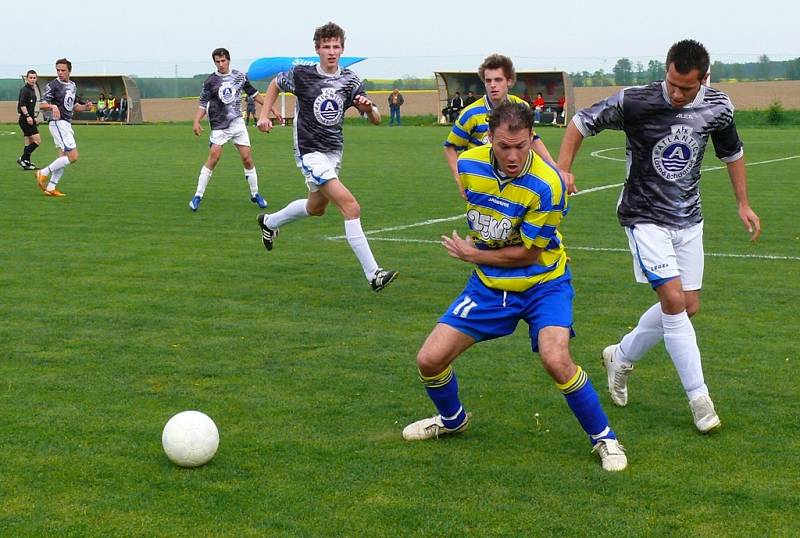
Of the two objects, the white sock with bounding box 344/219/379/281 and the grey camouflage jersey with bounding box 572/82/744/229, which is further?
the white sock with bounding box 344/219/379/281

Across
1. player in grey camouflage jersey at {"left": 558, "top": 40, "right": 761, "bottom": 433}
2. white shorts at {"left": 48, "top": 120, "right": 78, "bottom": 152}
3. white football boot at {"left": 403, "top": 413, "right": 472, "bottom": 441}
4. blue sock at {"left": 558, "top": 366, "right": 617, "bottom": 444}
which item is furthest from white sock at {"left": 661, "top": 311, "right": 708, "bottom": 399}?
white shorts at {"left": 48, "top": 120, "right": 78, "bottom": 152}

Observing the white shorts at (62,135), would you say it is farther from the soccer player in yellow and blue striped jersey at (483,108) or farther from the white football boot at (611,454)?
the white football boot at (611,454)

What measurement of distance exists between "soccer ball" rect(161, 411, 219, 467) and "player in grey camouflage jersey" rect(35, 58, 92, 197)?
1387 cm

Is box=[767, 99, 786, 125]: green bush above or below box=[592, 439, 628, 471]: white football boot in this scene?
below

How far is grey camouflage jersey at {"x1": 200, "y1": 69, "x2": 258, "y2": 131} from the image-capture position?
16.9m

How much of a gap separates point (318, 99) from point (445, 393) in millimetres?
5572

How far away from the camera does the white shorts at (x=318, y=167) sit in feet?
34.1

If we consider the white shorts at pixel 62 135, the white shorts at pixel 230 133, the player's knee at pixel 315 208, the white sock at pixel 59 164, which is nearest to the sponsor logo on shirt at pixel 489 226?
the player's knee at pixel 315 208

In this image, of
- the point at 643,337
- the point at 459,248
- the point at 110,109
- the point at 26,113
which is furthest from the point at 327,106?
the point at 110,109

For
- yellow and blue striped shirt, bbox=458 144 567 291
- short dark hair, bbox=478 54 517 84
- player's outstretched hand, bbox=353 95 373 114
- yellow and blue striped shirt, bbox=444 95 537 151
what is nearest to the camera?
yellow and blue striped shirt, bbox=458 144 567 291

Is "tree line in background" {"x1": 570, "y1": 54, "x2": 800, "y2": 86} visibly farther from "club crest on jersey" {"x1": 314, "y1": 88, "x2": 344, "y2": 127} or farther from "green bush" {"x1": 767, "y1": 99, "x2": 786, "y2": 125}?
"club crest on jersey" {"x1": 314, "y1": 88, "x2": 344, "y2": 127}

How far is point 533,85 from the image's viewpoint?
168 feet

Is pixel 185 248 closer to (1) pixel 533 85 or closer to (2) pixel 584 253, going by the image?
(2) pixel 584 253

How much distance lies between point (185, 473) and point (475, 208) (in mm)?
1904
